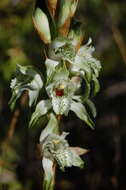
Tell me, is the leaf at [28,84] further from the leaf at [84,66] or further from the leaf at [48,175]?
the leaf at [48,175]

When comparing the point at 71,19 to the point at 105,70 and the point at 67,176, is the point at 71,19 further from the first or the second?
the point at 105,70

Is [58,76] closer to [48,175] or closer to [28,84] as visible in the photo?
[28,84]

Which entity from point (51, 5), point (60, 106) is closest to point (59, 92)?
point (60, 106)

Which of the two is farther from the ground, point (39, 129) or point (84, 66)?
point (84, 66)

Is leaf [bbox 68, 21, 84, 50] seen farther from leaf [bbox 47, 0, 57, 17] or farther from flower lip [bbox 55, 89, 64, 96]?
flower lip [bbox 55, 89, 64, 96]

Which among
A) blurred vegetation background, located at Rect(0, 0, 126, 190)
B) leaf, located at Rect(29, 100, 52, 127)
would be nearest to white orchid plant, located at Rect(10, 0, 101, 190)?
leaf, located at Rect(29, 100, 52, 127)

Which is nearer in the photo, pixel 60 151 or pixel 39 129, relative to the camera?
pixel 60 151

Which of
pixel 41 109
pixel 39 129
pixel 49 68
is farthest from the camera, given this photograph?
pixel 39 129

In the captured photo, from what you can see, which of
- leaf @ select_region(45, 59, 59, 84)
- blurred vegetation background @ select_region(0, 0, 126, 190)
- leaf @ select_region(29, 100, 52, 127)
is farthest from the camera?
blurred vegetation background @ select_region(0, 0, 126, 190)
